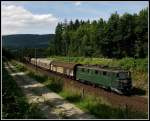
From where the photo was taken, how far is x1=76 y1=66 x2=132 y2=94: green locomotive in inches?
1533

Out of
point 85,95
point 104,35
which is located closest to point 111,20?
point 104,35

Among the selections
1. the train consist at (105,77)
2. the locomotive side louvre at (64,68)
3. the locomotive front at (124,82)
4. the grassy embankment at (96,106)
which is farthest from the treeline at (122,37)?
the grassy embankment at (96,106)

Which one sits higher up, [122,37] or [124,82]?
[122,37]

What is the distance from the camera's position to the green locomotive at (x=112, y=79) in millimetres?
38938

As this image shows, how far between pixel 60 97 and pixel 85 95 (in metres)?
3.56

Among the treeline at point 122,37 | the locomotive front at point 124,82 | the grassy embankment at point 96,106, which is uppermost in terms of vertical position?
the treeline at point 122,37

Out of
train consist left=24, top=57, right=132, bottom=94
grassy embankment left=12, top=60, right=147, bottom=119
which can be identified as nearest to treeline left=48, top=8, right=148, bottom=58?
train consist left=24, top=57, right=132, bottom=94

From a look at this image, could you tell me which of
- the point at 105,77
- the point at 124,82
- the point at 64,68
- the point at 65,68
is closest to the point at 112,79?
the point at 124,82

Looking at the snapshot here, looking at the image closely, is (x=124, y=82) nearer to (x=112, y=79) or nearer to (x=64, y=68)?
(x=112, y=79)

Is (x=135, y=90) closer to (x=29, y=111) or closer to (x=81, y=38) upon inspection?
(x=29, y=111)

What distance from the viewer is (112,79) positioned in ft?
129

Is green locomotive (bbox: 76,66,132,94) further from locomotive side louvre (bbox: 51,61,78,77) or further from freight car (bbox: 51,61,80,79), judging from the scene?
locomotive side louvre (bbox: 51,61,78,77)

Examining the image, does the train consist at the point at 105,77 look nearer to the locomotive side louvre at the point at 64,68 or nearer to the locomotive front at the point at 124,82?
the locomotive front at the point at 124,82

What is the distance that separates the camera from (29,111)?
87.7 feet
